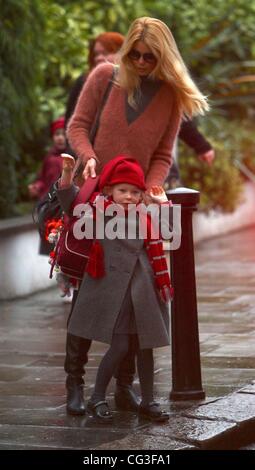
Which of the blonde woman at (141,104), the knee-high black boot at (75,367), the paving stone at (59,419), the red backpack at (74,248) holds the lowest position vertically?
the paving stone at (59,419)

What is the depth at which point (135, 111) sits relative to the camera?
6543 millimetres

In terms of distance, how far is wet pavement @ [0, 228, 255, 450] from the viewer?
18.9ft

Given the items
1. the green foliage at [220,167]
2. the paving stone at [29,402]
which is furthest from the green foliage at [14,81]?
the paving stone at [29,402]

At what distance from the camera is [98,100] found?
662 cm

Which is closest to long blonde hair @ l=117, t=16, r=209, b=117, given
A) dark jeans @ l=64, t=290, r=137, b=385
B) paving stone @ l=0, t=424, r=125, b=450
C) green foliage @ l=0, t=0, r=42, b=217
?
dark jeans @ l=64, t=290, r=137, b=385

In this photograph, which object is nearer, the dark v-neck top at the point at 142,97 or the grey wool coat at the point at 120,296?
the grey wool coat at the point at 120,296

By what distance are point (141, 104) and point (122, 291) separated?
1.01 m

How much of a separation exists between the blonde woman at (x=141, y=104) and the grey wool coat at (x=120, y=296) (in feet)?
1.43

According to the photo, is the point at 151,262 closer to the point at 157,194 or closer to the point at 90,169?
the point at 157,194

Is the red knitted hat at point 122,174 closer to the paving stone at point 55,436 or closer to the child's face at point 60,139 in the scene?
the paving stone at point 55,436

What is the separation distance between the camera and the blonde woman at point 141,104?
6.45 meters

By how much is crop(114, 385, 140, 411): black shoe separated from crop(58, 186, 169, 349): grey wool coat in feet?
1.40

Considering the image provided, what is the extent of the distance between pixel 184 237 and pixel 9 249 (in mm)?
4284
